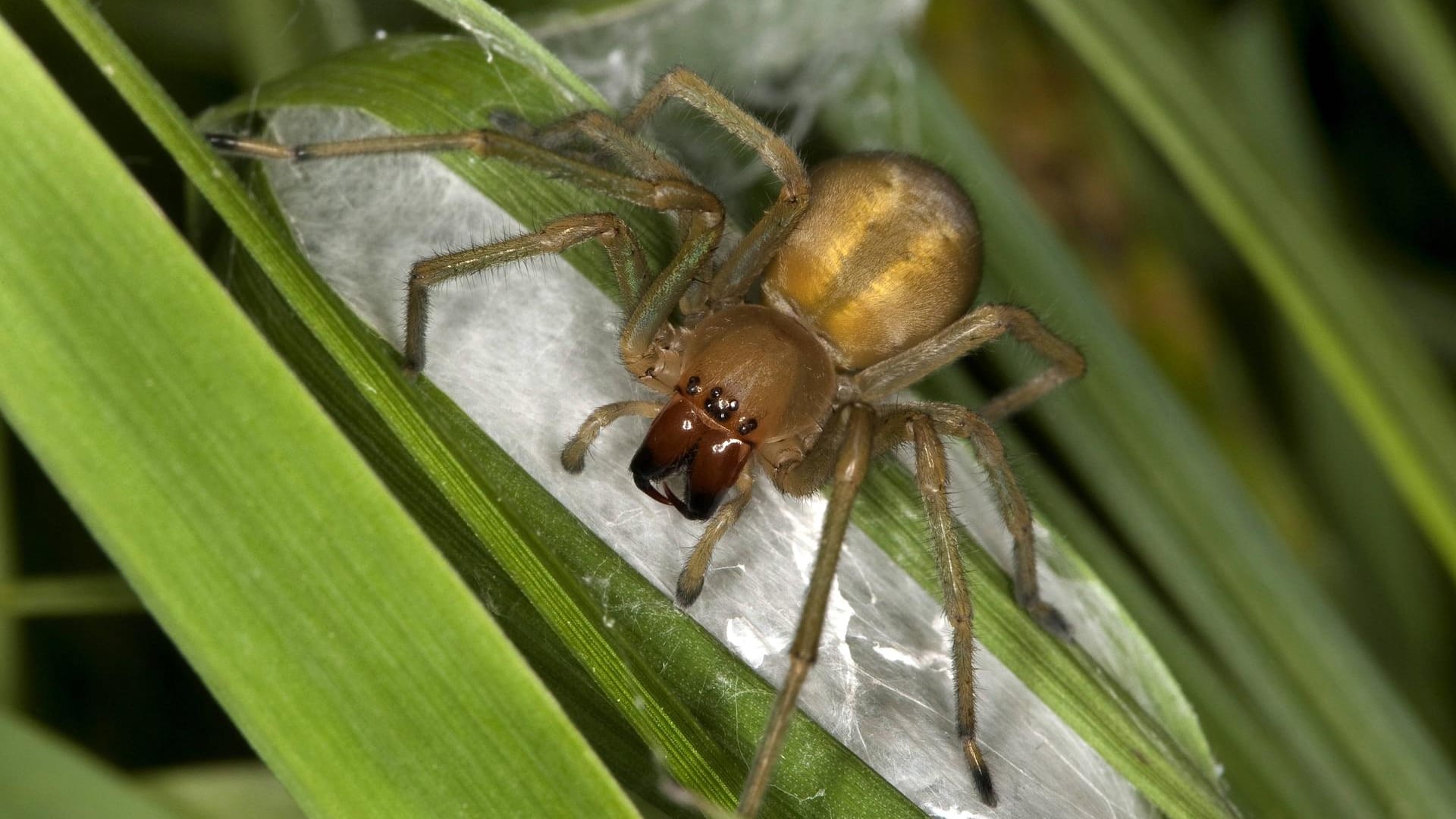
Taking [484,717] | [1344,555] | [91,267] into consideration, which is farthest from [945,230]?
[1344,555]

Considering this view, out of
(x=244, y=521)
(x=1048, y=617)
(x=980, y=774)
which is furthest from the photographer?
(x=1048, y=617)

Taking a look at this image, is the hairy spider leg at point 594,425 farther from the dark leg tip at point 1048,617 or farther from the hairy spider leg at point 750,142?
the dark leg tip at point 1048,617

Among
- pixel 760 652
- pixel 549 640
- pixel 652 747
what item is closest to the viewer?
pixel 652 747

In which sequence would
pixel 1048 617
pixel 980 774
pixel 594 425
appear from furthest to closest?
pixel 1048 617
pixel 594 425
pixel 980 774

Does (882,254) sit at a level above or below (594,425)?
above

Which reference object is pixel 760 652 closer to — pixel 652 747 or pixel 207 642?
pixel 652 747

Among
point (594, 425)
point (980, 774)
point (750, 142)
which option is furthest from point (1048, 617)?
point (750, 142)

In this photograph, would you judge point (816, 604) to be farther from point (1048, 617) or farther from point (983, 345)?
point (983, 345)

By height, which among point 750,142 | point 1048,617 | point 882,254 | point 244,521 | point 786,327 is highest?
point 750,142
